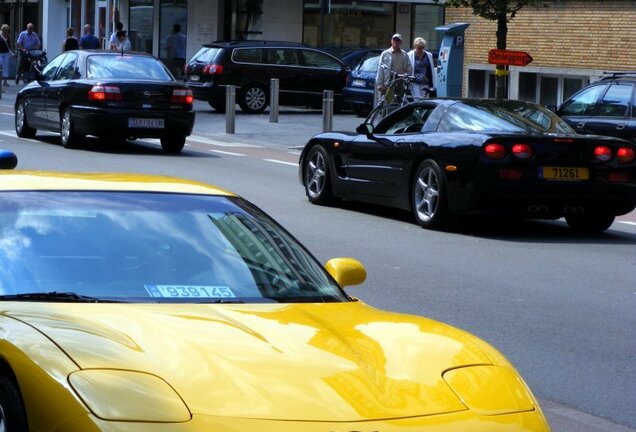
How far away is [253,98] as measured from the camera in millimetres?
33156

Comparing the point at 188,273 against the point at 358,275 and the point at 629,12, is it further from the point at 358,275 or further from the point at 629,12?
the point at 629,12

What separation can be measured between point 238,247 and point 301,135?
2140 cm

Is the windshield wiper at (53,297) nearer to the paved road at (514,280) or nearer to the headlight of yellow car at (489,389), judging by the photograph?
the headlight of yellow car at (489,389)

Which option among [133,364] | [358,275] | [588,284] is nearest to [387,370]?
[133,364]

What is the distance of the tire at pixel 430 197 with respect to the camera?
44.4ft

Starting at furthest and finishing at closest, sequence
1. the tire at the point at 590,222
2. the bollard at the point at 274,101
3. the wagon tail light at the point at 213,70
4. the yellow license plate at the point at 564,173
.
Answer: the wagon tail light at the point at 213,70
the bollard at the point at 274,101
the tire at the point at 590,222
the yellow license plate at the point at 564,173

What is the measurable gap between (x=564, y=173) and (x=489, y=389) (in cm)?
911

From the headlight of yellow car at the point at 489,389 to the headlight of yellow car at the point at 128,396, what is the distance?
98cm

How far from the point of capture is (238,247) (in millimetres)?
5512

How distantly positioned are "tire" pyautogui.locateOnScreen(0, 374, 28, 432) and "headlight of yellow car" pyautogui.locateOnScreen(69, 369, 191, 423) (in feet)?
1.07

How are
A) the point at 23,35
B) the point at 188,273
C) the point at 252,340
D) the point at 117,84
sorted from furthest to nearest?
1. the point at 23,35
2. the point at 117,84
3. the point at 188,273
4. the point at 252,340

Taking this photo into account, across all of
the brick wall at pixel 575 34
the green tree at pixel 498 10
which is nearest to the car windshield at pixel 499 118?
the green tree at pixel 498 10

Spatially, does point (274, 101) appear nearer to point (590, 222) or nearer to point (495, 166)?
point (590, 222)

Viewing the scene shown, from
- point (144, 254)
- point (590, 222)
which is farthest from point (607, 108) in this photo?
point (144, 254)
